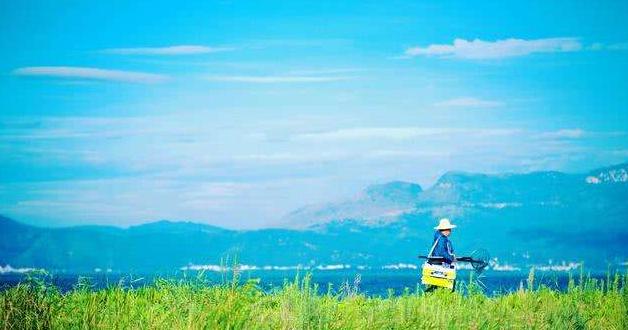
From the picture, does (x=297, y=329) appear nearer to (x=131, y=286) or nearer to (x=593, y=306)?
(x=131, y=286)

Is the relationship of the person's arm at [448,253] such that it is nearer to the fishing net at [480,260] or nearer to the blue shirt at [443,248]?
the blue shirt at [443,248]

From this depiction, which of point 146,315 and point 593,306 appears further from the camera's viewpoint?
point 593,306

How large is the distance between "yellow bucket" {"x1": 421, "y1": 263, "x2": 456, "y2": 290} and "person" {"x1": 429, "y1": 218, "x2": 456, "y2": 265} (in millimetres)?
225

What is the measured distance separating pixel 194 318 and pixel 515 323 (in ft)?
18.5

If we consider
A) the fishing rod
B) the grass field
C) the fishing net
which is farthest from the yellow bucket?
the grass field

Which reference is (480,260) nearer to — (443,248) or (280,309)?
(443,248)

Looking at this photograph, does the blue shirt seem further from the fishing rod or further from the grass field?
the grass field

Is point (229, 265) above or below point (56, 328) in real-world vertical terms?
above

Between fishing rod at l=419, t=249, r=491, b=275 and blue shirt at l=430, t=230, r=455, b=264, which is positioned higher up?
blue shirt at l=430, t=230, r=455, b=264

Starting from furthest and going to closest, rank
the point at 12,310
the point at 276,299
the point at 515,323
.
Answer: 1. the point at 276,299
2. the point at 515,323
3. the point at 12,310

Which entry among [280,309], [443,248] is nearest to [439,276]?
[443,248]

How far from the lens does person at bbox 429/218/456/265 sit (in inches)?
820

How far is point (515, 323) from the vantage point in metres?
15.9

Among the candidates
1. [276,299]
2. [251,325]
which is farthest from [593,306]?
[251,325]
